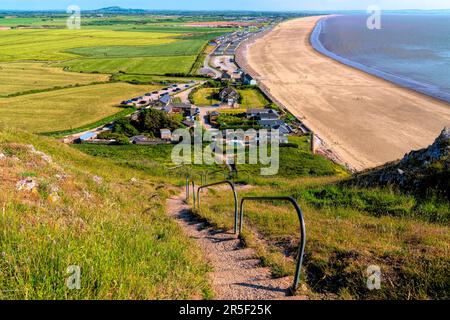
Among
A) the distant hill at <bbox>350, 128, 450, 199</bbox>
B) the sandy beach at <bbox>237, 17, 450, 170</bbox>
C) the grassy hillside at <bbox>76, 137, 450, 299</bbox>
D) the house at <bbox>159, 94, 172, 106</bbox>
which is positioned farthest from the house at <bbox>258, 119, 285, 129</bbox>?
the grassy hillside at <bbox>76, 137, 450, 299</bbox>

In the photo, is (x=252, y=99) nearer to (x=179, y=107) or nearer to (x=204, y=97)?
(x=204, y=97)

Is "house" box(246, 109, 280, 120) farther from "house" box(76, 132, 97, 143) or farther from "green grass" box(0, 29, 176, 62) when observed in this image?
"green grass" box(0, 29, 176, 62)

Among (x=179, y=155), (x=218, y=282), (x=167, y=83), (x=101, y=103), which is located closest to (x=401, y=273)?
(x=218, y=282)

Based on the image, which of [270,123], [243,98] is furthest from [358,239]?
[243,98]

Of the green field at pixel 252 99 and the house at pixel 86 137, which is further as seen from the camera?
the green field at pixel 252 99

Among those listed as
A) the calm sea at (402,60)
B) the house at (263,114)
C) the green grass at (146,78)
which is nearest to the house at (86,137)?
the house at (263,114)

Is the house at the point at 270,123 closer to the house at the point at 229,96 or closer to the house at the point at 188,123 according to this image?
the house at the point at 188,123
